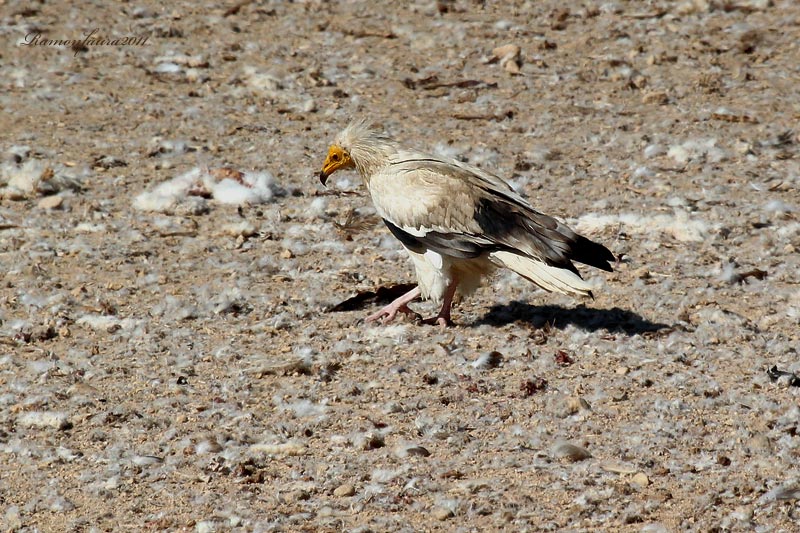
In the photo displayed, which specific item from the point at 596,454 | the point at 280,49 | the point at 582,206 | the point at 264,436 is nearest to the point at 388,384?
the point at 264,436

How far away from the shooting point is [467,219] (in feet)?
20.2

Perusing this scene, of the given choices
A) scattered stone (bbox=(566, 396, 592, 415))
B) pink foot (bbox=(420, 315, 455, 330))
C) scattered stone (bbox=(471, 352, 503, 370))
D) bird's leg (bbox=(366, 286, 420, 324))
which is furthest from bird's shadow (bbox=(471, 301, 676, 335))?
scattered stone (bbox=(566, 396, 592, 415))

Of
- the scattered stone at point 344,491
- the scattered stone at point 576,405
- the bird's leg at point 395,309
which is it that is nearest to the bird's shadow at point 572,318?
the bird's leg at point 395,309

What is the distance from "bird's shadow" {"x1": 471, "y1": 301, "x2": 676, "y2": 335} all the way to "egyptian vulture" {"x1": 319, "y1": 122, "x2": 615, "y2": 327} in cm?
27

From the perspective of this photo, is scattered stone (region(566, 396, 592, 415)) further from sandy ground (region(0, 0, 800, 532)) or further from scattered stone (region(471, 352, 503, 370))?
scattered stone (region(471, 352, 503, 370))

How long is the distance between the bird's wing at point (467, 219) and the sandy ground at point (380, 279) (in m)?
0.53

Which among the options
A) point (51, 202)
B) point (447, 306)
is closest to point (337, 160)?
point (447, 306)

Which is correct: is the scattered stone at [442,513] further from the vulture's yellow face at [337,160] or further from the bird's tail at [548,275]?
the vulture's yellow face at [337,160]

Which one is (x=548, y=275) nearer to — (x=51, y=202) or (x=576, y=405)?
(x=576, y=405)

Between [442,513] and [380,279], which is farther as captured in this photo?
[380,279]

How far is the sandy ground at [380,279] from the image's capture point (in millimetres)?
4891

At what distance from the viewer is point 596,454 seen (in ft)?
16.7

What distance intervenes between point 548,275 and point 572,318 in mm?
679

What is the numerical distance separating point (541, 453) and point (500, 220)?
1.50 metres
